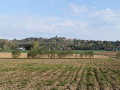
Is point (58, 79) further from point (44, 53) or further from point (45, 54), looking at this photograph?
point (45, 54)

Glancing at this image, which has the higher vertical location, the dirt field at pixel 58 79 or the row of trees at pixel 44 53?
the row of trees at pixel 44 53

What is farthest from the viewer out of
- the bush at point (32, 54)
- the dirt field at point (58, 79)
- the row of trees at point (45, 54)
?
the bush at point (32, 54)

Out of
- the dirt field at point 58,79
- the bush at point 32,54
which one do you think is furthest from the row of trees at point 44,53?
the dirt field at point 58,79

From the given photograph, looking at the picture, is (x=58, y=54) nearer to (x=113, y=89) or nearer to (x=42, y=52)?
(x=42, y=52)

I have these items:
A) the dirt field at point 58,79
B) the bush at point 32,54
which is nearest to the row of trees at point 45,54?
the bush at point 32,54

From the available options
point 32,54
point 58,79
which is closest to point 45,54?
point 32,54

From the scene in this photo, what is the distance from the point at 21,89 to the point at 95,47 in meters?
158

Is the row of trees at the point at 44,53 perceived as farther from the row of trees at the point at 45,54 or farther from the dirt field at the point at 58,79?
the dirt field at the point at 58,79

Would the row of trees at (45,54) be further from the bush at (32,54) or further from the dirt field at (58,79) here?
the dirt field at (58,79)

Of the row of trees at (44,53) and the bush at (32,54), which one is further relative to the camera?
the bush at (32,54)

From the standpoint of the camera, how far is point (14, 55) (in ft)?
248

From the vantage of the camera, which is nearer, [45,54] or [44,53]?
[44,53]

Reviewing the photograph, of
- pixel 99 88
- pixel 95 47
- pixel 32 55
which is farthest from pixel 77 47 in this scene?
pixel 99 88

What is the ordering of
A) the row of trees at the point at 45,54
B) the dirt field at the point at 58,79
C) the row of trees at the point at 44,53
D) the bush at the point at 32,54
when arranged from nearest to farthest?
the dirt field at the point at 58,79 < the row of trees at the point at 45,54 < the row of trees at the point at 44,53 < the bush at the point at 32,54
